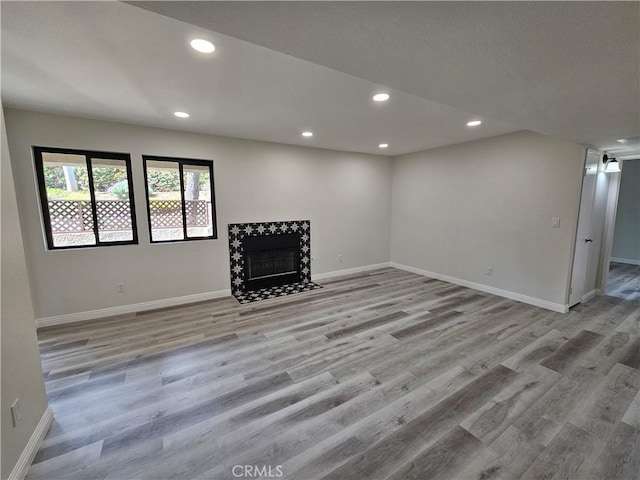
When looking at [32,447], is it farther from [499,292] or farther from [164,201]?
[499,292]

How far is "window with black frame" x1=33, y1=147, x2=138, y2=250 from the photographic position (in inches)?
123

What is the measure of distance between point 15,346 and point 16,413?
0.36 metres

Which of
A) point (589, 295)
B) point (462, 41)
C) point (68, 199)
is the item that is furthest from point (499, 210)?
point (68, 199)

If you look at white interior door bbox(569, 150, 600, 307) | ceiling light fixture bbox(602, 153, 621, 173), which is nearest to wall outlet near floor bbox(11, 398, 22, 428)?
white interior door bbox(569, 150, 600, 307)

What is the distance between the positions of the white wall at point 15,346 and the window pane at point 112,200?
76.9 inches

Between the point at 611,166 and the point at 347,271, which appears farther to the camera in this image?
the point at 347,271

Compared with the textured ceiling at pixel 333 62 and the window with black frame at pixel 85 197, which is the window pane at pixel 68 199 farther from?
the textured ceiling at pixel 333 62

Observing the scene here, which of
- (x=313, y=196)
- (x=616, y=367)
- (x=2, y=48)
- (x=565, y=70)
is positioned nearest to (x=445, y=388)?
(x=616, y=367)

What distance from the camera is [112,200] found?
135 inches

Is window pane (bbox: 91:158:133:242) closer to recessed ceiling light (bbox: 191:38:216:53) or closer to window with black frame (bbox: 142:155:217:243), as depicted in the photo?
window with black frame (bbox: 142:155:217:243)

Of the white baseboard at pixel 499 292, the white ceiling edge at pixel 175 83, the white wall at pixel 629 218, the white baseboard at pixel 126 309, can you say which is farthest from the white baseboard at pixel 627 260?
the white baseboard at pixel 126 309

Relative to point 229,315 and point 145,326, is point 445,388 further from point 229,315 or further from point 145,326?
point 145,326

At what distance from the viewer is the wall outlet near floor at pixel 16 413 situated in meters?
1.43

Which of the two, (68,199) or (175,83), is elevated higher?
(175,83)
